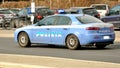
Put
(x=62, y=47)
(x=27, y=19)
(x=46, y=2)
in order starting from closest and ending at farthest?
(x=62, y=47) → (x=27, y=19) → (x=46, y=2)

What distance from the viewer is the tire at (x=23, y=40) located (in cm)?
2088

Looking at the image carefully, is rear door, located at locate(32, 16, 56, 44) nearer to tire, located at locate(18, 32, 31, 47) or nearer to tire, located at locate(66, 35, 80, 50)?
tire, located at locate(18, 32, 31, 47)

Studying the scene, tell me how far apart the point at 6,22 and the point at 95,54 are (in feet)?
74.0

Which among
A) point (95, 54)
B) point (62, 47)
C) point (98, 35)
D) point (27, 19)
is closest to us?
point (95, 54)

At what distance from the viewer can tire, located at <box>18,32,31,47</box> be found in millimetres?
20875

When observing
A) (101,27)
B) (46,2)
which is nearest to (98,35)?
→ (101,27)

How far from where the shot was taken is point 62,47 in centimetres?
2055

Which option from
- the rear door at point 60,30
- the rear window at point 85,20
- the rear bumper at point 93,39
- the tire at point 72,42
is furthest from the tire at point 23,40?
the rear bumper at point 93,39

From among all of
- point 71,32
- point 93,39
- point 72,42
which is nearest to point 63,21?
point 71,32

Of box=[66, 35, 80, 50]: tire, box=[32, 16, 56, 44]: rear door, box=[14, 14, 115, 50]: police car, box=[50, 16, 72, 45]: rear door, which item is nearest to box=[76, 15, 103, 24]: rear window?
box=[14, 14, 115, 50]: police car

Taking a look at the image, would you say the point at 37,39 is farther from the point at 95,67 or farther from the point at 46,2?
the point at 46,2

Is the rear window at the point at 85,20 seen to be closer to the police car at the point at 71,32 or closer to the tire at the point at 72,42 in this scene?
the police car at the point at 71,32

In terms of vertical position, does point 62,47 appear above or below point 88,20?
below

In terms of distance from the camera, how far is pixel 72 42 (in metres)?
18.8
